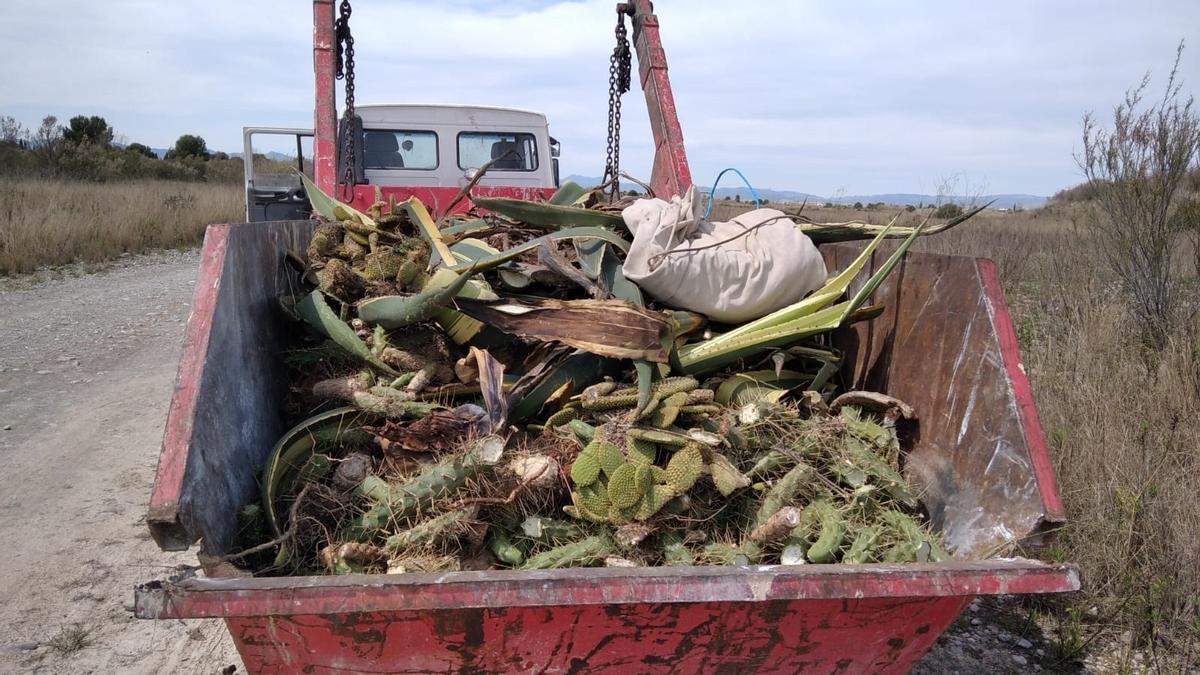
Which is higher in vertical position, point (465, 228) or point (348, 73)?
point (348, 73)

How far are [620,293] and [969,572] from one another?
3.88 feet

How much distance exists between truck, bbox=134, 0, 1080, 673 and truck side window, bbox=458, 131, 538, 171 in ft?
13.9

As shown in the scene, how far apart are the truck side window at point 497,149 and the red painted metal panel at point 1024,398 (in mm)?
4798

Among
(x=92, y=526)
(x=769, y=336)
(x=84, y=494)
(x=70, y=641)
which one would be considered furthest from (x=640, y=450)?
(x=84, y=494)

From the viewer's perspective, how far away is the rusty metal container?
1.42 m

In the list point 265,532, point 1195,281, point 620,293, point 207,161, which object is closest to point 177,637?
point 265,532

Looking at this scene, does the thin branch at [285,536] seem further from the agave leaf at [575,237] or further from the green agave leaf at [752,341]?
the green agave leaf at [752,341]

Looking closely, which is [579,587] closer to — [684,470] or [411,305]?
[684,470]

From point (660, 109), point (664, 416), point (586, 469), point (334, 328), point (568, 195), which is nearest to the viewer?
point (586, 469)

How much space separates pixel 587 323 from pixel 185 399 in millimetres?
952

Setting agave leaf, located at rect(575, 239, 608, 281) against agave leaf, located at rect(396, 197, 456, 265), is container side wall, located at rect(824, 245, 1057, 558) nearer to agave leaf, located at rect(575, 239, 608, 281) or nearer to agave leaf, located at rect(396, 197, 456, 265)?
agave leaf, located at rect(575, 239, 608, 281)

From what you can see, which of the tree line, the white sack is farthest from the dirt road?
the tree line

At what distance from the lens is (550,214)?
2.69m

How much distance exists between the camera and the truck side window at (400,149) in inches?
236
